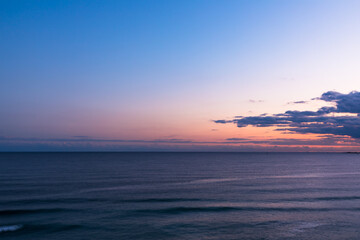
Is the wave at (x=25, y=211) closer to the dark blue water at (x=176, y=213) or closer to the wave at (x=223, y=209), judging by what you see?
the dark blue water at (x=176, y=213)

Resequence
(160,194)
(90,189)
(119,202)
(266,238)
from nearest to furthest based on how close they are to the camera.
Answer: (266,238)
(119,202)
(160,194)
(90,189)

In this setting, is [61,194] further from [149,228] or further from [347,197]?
[347,197]

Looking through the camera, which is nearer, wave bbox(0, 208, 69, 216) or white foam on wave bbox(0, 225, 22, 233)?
white foam on wave bbox(0, 225, 22, 233)

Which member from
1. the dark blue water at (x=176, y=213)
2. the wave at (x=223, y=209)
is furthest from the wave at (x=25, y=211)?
the wave at (x=223, y=209)

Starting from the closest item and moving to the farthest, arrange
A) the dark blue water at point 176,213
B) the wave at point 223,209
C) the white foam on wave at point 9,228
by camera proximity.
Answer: the dark blue water at point 176,213, the white foam on wave at point 9,228, the wave at point 223,209

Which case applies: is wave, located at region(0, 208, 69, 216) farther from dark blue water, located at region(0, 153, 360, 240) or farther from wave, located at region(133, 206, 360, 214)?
wave, located at region(133, 206, 360, 214)

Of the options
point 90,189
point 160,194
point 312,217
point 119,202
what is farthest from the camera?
point 90,189

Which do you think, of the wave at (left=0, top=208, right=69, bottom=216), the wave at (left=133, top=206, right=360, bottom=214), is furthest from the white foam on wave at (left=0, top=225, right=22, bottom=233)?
the wave at (left=133, top=206, right=360, bottom=214)

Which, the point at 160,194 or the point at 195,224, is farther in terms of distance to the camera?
the point at 160,194

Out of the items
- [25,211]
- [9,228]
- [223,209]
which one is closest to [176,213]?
[223,209]

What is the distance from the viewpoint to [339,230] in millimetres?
31391

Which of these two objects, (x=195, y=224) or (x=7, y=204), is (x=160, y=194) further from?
(x=7, y=204)

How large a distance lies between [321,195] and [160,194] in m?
29.3

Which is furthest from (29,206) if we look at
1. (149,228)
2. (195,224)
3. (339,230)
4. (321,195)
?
(321,195)
